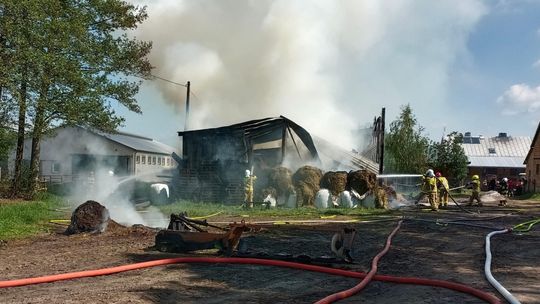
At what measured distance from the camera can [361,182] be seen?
20094 millimetres

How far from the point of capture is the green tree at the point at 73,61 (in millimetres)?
17062

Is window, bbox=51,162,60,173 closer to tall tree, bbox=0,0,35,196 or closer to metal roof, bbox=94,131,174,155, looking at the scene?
metal roof, bbox=94,131,174,155

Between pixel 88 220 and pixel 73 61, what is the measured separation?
32.0ft

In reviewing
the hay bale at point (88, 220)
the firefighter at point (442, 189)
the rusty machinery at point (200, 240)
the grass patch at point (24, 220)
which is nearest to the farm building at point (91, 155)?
the grass patch at point (24, 220)

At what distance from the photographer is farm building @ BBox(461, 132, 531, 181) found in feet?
199

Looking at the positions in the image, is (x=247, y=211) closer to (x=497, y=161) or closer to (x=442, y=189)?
(x=442, y=189)

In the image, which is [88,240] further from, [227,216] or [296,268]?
[227,216]

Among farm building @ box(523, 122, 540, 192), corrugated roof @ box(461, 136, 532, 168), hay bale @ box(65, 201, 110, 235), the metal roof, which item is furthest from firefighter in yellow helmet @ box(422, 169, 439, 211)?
corrugated roof @ box(461, 136, 532, 168)

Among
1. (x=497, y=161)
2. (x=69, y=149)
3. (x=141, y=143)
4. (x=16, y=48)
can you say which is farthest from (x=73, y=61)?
(x=497, y=161)

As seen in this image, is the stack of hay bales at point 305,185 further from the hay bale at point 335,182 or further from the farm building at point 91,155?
the farm building at point 91,155

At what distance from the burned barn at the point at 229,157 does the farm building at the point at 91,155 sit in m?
15.2

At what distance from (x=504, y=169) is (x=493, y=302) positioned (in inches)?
2441

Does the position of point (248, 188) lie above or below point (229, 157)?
below

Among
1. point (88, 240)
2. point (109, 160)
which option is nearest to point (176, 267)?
point (88, 240)
